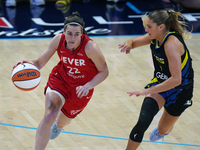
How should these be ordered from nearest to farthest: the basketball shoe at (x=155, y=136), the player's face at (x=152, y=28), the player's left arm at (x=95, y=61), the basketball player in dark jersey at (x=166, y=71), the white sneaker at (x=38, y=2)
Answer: the basketball player in dark jersey at (x=166, y=71)
the player's face at (x=152, y=28)
the player's left arm at (x=95, y=61)
the basketball shoe at (x=155, y=136)
the white sneaker at (x=38, y=2)

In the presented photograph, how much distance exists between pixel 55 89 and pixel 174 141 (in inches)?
68.8

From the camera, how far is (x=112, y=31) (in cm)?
892

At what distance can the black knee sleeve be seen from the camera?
3996 mm

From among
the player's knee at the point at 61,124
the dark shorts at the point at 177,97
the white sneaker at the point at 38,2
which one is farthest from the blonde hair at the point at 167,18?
the white sneaker at the point at 38,2

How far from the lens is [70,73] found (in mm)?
4395

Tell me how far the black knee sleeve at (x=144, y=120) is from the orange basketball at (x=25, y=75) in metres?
1.30

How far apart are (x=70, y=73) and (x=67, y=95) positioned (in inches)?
10.5

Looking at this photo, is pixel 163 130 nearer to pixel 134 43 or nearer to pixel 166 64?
pixel 166 64

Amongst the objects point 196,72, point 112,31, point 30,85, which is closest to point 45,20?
point 112,31

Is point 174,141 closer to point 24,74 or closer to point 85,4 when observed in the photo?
point 24,74

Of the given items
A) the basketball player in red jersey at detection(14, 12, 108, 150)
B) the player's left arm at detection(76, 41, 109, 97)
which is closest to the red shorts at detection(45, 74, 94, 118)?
the basketball player in red jersey at detection(14, 12, 108, 150)

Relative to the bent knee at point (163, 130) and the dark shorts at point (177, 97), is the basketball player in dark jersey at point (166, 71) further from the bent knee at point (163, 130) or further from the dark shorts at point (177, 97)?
the bent knee at point (163, 130)

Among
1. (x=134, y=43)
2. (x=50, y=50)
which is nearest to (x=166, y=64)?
(x=134, y=43)

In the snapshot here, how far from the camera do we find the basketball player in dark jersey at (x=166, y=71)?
384 cm
